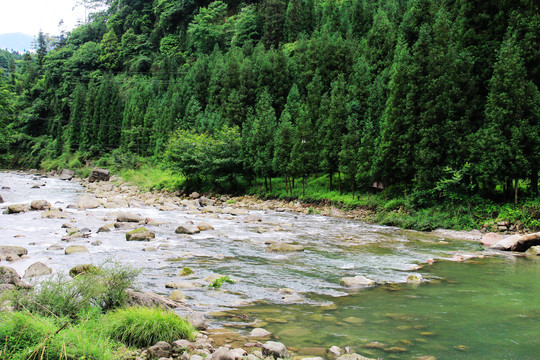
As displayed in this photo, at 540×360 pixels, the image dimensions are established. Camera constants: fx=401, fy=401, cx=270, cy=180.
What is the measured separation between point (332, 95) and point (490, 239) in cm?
2229

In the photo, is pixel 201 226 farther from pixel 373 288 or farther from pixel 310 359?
pixel 310 359

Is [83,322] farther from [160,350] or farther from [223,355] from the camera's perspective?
[223,355]

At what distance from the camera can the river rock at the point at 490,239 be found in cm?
1861

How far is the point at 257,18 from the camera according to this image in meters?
77.9

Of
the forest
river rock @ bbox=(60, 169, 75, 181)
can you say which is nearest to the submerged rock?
the forest

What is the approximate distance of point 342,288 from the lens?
35.7ft

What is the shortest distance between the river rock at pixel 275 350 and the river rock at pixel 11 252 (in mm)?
10546

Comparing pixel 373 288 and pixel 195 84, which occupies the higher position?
pixel 195 84

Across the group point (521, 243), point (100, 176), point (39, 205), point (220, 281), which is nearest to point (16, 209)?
point (39, 205)

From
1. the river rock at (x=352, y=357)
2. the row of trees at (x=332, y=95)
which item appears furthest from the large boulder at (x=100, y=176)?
the river rock at (x=352, y=357)

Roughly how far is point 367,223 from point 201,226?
11356 millimetres

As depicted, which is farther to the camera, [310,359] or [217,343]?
[217,343]

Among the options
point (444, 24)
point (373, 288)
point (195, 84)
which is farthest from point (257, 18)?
point (373, 288)

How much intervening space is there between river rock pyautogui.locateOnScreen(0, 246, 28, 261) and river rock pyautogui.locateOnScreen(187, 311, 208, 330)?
8563mm
